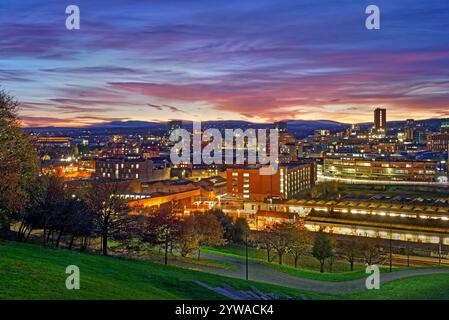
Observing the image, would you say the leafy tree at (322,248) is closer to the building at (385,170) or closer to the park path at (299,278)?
the park path at (299,278)

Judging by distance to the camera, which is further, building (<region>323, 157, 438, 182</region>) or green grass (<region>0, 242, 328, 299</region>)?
building (<region>323, 157, 438, 182</region>)

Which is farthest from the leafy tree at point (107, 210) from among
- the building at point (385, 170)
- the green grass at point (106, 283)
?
the building at point (385, 170)

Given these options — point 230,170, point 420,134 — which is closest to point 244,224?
point 230,170

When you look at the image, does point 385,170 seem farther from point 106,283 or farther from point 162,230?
point 106,283

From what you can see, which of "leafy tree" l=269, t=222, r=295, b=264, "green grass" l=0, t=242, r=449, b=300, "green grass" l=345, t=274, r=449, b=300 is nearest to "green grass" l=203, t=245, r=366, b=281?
"leafy tree" l=269, t=222, r=295, b=264

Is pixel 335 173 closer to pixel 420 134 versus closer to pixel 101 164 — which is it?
pixel 101 164
